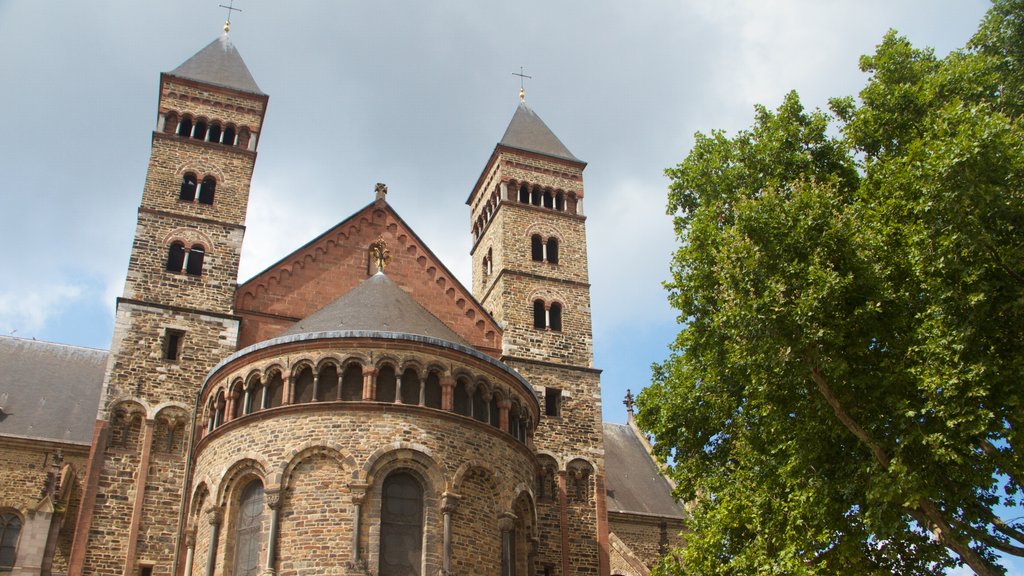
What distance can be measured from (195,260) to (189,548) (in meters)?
9.96

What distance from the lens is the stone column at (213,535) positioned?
2136 cm

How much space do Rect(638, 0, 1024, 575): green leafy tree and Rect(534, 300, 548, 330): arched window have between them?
38.5 feet

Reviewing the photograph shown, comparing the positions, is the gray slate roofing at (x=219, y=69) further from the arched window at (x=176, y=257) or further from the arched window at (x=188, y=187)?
the arched window at (x=176, y=257)

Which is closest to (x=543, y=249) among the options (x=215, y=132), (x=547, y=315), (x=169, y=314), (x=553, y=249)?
(x=553, y=249)

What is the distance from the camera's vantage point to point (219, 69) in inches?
1330

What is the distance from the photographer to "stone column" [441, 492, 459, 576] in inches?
811

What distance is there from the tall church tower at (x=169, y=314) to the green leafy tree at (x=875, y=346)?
45.8ft

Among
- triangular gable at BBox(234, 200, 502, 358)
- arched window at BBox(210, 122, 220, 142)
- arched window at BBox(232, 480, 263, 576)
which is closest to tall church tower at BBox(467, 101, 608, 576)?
triangular gable at BBox(234, 200, 502, 358)

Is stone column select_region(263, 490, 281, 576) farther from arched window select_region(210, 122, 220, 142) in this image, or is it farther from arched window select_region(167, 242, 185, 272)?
arched window select_region(210, 122, 220, 142)

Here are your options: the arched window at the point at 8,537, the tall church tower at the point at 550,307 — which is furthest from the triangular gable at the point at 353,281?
the arched window at the point at 8,537

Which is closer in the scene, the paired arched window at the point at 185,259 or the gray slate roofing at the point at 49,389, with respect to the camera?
the paired arched window at the point at 185,259

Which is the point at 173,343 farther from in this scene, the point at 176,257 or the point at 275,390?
the point at 275,390

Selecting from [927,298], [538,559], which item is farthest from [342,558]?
[927,298]

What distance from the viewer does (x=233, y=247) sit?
2955 centimetres
